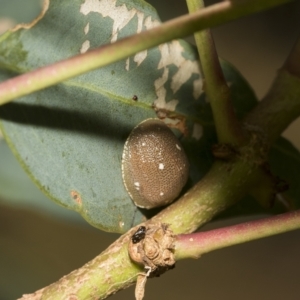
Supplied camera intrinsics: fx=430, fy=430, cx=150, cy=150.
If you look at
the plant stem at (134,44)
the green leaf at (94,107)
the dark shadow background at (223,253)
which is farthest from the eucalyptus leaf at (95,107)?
the dark shadow background at (223,253)

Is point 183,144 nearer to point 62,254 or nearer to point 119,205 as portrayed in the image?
point 119,205

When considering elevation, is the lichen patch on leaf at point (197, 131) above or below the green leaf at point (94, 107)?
below

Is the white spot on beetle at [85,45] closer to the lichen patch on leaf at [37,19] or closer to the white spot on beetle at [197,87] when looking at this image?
the lichen patch on leaf at [37,19]

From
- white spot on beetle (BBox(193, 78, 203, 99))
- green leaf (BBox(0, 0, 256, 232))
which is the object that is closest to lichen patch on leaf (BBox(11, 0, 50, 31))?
green leaf (BBox(0, 0, 256, 232))

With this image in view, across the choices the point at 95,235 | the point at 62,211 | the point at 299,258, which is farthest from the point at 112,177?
the point at 299,258

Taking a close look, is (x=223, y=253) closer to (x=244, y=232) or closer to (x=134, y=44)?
(x=244, y=232)

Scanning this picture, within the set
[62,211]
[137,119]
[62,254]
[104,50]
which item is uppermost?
[104,50]

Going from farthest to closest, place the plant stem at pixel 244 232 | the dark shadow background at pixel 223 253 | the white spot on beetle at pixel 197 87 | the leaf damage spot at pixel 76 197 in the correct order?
the dark shadow background at pixel 223 253 < the white spot on beetle at pixel 197 87 < the leaf damage spot at pixel 76 197 < the plant stem at pixel 244 232
